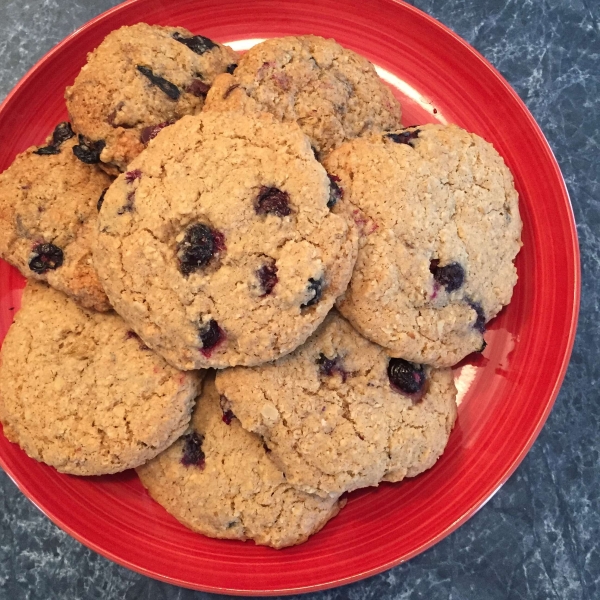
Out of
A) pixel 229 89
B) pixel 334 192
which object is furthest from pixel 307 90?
pixel 334 192

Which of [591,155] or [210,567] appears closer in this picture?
[210,567]

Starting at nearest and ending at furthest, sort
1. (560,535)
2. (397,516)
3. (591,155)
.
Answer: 1. (397,516)
2. (560,535)
3. (591,155)

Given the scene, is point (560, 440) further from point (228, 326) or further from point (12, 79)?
point (12, 79)

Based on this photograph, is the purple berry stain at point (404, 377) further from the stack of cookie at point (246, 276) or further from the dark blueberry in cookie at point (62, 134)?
the dark blueberry in cookie at point (62, 134)

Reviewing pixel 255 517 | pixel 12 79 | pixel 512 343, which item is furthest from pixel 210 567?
pixel 12 79

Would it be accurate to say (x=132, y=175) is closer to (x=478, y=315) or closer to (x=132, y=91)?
(x=132, y=91)

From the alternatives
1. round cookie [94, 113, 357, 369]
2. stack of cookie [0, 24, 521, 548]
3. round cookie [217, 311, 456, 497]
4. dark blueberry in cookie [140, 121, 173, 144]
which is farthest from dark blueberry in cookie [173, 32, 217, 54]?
round cookie [217, 311, 456, 497]
